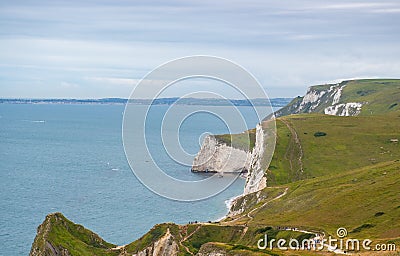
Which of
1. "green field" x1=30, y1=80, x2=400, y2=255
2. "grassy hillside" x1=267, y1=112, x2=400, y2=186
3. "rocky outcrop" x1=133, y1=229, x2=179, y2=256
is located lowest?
"rocky outcrop" x1=133, y1=229, x2=179, y2=256

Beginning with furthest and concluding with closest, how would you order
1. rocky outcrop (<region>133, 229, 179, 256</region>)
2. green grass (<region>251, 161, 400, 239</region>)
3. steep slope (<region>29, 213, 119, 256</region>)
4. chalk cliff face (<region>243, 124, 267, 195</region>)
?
chalk cliff face (<region>243, 124, 267, 195</region>)
rocky outcrop (<region>133, 229, 179, 256</region>)
steep slope (<region>29, 213, 119, 256</region>)
green grass (<region>251, 161, 400, 239</region>)

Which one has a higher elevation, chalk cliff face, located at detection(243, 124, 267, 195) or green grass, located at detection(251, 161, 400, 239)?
chalk cliff face, located at detection(243, 124, 267, 195)

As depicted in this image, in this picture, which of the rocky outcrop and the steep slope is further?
the rocky outcrop

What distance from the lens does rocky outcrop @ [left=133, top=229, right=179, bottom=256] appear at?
8150cm

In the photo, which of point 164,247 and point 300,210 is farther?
point 300,210

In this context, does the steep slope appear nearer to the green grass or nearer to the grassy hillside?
the green grass

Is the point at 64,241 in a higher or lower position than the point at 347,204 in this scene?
lower

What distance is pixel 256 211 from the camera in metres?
109

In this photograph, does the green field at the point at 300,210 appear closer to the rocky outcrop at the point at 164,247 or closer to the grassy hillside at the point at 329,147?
the grassy hillside at the point at 329,147

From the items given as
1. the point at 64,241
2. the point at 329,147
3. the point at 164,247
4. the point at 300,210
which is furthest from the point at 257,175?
the point at 64,241

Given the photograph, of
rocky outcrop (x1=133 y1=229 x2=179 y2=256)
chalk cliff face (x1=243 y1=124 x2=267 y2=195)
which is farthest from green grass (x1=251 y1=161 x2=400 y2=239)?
rocky outcrop (x1=133 y1=229 x2=179 y2=256)

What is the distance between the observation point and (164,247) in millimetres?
82062

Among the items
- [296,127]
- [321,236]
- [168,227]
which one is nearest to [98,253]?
[168,227]

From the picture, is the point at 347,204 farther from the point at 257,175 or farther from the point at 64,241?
the point at 257,175
